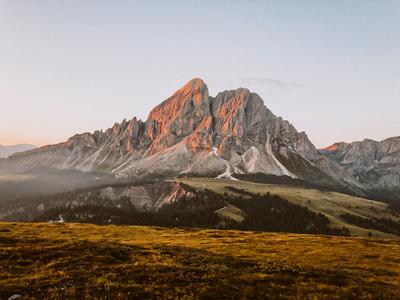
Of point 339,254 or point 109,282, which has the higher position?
point 109,282

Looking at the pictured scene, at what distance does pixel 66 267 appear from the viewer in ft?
113

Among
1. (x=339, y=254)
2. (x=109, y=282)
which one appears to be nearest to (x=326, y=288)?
(x=109, y=282)

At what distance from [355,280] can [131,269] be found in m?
22.4

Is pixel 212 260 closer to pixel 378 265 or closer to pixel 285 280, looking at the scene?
pixel 285 280

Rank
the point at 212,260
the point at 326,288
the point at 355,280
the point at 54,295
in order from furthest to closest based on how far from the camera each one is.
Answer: the point at 212,260, the point at 355,280, the point at 326,288, the point at 54,295

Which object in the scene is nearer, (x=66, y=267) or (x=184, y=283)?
(x=184, y=283)

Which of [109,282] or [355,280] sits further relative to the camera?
[355,280]

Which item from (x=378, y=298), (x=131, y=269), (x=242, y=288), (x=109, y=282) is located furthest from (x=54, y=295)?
(x=378, y=298)

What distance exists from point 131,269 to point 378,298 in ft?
70.0

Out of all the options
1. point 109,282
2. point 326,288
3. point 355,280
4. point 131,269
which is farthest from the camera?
point 355,280

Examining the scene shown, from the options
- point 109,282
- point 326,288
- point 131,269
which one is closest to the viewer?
point 109,282

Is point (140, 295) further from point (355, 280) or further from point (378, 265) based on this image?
point (378, 265)

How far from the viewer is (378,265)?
51.1 metres

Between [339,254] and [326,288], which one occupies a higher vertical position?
[326,288]
